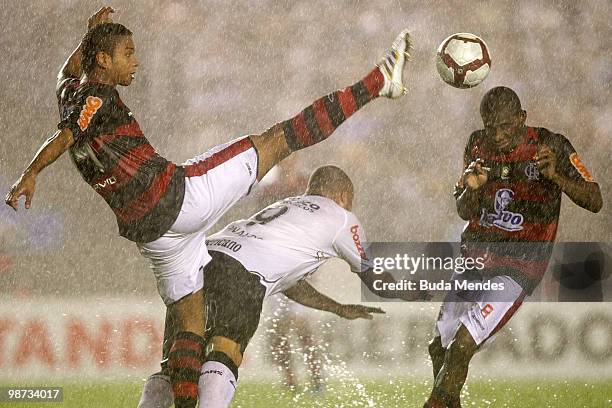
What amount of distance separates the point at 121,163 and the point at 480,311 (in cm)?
161

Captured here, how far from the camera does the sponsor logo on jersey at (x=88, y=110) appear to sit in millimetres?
3164

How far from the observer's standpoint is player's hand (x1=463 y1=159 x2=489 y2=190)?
3.71 m

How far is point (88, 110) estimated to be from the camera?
317cm

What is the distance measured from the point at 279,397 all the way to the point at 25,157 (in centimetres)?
179

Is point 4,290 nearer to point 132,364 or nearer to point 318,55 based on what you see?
point 132,364

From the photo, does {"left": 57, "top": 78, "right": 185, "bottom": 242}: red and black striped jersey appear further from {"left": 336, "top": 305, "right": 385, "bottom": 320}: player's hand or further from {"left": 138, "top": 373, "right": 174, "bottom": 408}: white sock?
{"left": 336, "top": 305, "right": 385, "bottom": 320}: player's hand

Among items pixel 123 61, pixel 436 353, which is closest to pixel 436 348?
pixel 436 353

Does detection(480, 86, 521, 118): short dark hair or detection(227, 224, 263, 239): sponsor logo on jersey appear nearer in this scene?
detection(227, 224, 263, 239): sponsor logo on jersey

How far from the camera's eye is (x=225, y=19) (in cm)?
452

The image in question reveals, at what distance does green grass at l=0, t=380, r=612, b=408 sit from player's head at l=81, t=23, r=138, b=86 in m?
1.68

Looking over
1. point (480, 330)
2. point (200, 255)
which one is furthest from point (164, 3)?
point (480, 330)

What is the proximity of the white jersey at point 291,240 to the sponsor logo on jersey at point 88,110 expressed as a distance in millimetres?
736

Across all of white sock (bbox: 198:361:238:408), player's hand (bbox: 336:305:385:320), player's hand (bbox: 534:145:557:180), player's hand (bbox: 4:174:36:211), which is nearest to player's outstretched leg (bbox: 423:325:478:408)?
player's hand (bbox: 336:305:385:320)

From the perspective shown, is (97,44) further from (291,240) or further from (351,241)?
(351,241)
